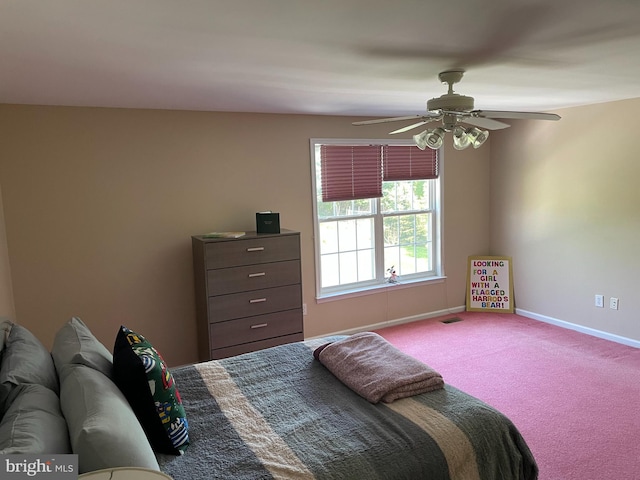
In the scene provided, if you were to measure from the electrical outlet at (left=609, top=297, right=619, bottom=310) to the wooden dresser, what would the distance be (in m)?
2.91

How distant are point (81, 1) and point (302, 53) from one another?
96 centimetres

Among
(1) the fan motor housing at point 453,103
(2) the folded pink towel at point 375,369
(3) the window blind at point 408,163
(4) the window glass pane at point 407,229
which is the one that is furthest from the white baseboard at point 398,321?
(1) the fan motor housing at point 453,103

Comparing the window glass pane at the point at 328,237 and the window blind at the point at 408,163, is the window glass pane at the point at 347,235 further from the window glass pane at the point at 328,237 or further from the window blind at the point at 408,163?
the window blind at the point at 408,163

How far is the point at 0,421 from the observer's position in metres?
1.50

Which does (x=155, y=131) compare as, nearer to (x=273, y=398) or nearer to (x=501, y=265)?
(x=273, y=398)

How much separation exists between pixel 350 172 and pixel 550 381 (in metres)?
2.52

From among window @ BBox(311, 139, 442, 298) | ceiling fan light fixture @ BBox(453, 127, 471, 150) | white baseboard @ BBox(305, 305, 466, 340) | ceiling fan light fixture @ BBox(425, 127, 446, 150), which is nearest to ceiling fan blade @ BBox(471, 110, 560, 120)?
ceiling fan light fixture @ BBox(453, 127, 471, 150)

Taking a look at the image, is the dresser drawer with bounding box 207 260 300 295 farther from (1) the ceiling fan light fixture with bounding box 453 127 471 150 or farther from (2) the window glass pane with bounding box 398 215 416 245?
(1) the ceiling fan light fixture with bounding box 453 127 471 150

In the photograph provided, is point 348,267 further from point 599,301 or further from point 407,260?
point 599,301

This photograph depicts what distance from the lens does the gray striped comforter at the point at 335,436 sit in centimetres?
171

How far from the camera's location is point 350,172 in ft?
15.4

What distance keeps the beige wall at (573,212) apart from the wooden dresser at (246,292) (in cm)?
274

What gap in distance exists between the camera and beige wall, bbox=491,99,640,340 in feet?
13.9

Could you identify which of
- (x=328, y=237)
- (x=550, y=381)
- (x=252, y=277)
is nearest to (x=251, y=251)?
(x=252, y=277)
